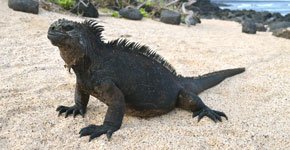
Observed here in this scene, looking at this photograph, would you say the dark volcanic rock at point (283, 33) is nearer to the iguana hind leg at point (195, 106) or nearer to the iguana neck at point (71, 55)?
the iguana hind leg at point (195, 106)

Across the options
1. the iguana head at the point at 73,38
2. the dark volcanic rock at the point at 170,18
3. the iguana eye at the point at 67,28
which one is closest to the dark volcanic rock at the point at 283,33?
the dark volcanic rock at the point at 170,18

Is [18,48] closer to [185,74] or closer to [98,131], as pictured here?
[185,74]

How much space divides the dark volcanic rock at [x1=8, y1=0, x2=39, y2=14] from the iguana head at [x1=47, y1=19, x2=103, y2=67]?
4067 mm

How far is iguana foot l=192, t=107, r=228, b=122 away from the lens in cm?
346

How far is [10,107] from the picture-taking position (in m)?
3.49

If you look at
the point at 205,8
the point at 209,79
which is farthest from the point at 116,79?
the point at 205,8

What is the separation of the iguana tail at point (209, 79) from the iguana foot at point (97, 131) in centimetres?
125

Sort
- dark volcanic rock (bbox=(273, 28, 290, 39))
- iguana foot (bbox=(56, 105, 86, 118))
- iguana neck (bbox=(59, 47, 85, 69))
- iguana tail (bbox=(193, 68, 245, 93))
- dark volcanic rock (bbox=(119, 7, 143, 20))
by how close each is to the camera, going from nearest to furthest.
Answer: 1. iguana neck (bbox=(59, 47, 85, 69))
2. iguana foot (bbox=(56, 105, 86, 118))
3. iguana tail (bbox=(193, 68, 245, 93))
4. dark volcanic rock (bbox=(273, 28, 290, 39))
5. dark volcanic rock (bbox=(119, 7, 143, 20))

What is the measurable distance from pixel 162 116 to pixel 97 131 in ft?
2.24

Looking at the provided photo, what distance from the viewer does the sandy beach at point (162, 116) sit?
3010 mm

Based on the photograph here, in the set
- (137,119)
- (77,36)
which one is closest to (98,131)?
(137,119)

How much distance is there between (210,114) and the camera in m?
3.49

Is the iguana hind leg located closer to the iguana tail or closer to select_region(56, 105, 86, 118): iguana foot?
the iguana tail

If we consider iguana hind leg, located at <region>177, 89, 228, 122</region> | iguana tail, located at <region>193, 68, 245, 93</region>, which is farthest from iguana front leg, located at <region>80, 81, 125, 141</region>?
iguana tail, located at <region>193, 68, 245, 93</region>
